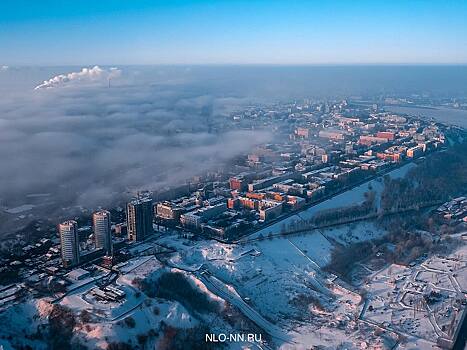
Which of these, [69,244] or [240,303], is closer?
[240,303]

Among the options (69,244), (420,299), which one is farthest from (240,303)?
(69,244)

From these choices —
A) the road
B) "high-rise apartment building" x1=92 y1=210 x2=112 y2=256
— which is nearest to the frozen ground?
the road

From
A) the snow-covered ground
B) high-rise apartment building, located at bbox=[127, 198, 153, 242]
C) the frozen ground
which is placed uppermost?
high-rise apartment building, located at bbox=[127, 198, 153, 242]

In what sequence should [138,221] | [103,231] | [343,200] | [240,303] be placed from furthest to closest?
1. [343,200]
2. [138,221]
3. [103,231]
4. [240,303]

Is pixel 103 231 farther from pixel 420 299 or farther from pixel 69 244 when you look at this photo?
pixel 420 299

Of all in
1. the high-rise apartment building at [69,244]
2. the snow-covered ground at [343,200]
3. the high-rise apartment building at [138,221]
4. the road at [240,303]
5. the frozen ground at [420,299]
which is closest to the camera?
the road at [240,303]

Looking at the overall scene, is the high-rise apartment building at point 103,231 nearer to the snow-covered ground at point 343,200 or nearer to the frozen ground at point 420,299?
the snow-covered ground at point 343,200

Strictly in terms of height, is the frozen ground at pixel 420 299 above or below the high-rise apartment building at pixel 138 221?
below

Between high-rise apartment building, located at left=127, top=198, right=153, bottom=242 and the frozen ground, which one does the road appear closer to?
the frozen ground

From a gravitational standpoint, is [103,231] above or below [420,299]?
above

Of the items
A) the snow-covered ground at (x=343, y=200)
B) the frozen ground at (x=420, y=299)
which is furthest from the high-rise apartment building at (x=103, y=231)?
the frozen ground at (x=420, y=299)

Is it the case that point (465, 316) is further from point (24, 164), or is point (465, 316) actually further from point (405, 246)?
point (24, 164)

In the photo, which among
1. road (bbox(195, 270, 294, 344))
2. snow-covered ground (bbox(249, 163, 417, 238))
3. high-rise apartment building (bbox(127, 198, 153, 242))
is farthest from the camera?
snow-covered ground (bbox(249, 163, 417, 238))
